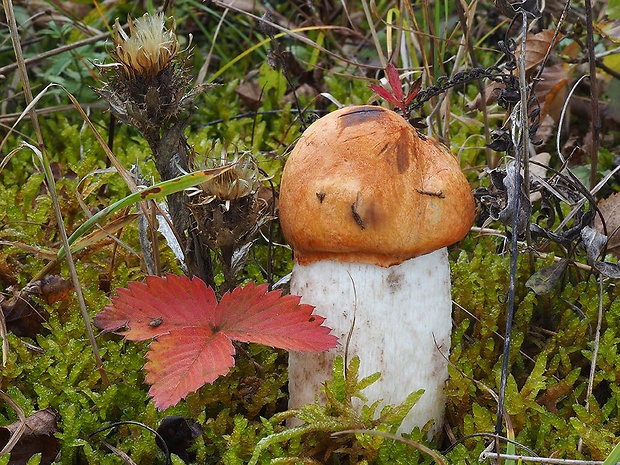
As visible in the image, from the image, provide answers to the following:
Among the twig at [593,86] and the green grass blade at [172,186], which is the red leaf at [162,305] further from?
the twig at [593,86]

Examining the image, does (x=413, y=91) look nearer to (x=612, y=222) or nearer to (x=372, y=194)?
(x=372, y=194)

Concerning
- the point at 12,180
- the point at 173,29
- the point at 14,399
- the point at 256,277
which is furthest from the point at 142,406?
the point at 12,180

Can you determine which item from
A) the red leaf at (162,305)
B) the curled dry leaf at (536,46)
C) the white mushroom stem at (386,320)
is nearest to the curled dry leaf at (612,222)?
the curled dry leaf at (536,46)

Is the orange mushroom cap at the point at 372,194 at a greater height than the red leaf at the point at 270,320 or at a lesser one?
greater

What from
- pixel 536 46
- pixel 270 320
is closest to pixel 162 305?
pixel 270 320

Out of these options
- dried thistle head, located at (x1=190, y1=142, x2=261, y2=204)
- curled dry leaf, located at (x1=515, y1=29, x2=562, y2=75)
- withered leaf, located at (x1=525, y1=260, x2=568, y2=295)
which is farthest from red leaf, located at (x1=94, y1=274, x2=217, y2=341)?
curled dry leaf, located at (x1=515, y1=29, x2=562, y2=75)
